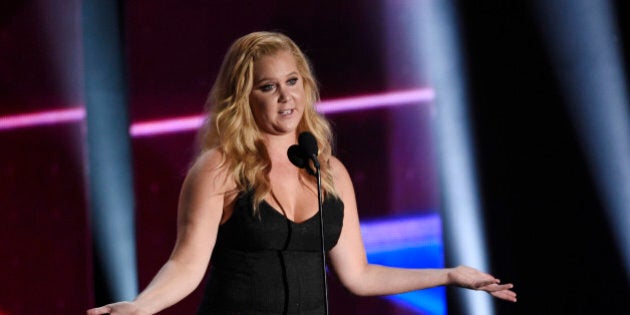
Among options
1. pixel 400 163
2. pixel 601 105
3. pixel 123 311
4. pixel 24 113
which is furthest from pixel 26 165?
pixel 601 105

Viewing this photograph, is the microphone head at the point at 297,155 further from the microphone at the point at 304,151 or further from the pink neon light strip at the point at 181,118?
the pink neon light strip at the point at 181,118

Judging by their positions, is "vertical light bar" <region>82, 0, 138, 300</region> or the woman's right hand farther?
"vertical light bar" <region>82, 0, 138, 300</region>

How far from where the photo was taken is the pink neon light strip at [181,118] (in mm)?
3973

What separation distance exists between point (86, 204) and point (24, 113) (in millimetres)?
584

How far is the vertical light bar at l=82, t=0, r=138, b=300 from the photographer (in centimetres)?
401

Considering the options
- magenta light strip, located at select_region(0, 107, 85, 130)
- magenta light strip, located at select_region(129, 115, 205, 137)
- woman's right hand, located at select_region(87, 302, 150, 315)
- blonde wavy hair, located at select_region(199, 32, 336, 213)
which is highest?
magenta light strip, located at select_region(0, 107, 85, 130)

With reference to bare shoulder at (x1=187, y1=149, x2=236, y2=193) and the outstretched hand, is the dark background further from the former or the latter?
bare shoulder at (x1=187, y1=149, x2=236, y2=193)

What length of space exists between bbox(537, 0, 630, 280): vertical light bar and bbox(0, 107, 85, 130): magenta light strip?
2235 millimetres

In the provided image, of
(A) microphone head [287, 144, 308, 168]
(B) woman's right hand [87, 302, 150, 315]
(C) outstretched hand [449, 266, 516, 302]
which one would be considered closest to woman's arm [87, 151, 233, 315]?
(B) woman's right hand [87, 302, 150, 315]

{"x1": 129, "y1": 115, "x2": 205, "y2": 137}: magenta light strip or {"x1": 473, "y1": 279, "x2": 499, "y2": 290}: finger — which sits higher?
{"x1": 129, "y1": 115, "x2": 205, "y2": 137}: magenta light strip

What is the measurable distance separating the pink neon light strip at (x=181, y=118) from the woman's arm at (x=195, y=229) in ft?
5.51

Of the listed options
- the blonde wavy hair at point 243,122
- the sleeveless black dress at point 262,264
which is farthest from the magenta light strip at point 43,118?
the sleeveless black dress at point 262,264

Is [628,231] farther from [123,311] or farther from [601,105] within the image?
[123,311]

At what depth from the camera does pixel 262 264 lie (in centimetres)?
224
